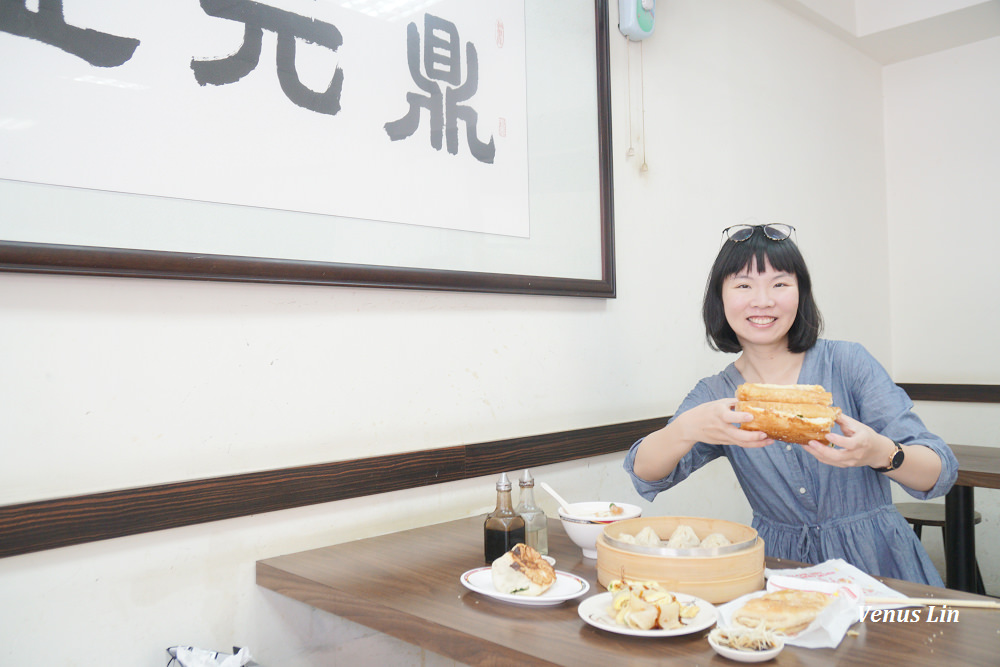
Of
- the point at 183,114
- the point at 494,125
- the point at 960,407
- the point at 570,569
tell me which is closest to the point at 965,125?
the point at 960,407

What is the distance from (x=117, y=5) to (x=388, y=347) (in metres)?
0.82

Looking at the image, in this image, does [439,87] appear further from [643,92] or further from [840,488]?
[840,488]

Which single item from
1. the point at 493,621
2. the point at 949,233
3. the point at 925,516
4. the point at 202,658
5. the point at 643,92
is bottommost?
the point at 925,516

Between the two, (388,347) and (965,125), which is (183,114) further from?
(965,125)

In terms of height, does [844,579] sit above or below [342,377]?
below

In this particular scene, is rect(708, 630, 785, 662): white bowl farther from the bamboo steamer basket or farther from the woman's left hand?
the woman's left hand

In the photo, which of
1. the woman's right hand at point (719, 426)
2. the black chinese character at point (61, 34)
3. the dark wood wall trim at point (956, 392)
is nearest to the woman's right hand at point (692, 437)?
the woman's right hand at point (719, 426)

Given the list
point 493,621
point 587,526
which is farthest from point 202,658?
point 587,526

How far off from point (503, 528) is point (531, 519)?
8cm

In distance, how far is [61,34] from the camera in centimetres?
116

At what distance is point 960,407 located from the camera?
3.41 meters

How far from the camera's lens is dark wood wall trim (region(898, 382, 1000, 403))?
330cm

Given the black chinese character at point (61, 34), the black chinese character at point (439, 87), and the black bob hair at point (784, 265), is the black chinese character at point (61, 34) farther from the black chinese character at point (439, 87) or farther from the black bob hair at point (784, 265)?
the black bob hair at point (784, 265)

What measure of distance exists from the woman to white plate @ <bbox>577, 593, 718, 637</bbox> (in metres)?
0.48
